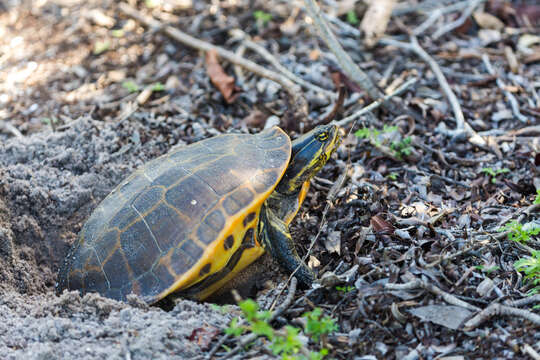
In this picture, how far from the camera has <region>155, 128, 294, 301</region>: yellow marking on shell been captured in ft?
11.7

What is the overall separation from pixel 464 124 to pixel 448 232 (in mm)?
2019

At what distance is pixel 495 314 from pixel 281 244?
162cm

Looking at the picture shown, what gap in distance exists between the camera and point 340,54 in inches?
214

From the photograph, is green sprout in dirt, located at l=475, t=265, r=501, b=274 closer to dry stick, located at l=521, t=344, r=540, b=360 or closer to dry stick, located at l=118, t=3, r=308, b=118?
dry stick, located at l=521, t=344, r=540, b=360

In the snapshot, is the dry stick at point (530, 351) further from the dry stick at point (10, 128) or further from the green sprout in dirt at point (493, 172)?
the dry stick at point (10, 128)

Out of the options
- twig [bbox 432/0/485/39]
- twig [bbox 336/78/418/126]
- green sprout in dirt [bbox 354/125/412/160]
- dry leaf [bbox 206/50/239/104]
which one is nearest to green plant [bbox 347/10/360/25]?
twig [bbox 432/0/485/39]

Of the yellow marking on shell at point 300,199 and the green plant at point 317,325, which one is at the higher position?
the green plant at point 317,325

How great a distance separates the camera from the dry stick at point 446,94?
5230mm

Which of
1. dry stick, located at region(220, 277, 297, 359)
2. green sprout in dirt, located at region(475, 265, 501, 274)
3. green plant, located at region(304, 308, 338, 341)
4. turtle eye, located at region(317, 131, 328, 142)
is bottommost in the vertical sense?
dry stick, located at region(220, 277, 297, 359)

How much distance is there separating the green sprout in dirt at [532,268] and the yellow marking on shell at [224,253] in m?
1.84

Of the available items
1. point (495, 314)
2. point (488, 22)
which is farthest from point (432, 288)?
point (488, 22)

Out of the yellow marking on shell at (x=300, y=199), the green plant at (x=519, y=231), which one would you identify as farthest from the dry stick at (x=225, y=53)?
the green plant at (x=519, y=231)

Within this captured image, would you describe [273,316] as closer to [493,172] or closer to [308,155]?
[308,155]

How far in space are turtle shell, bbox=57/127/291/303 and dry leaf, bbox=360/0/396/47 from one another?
136 inches
